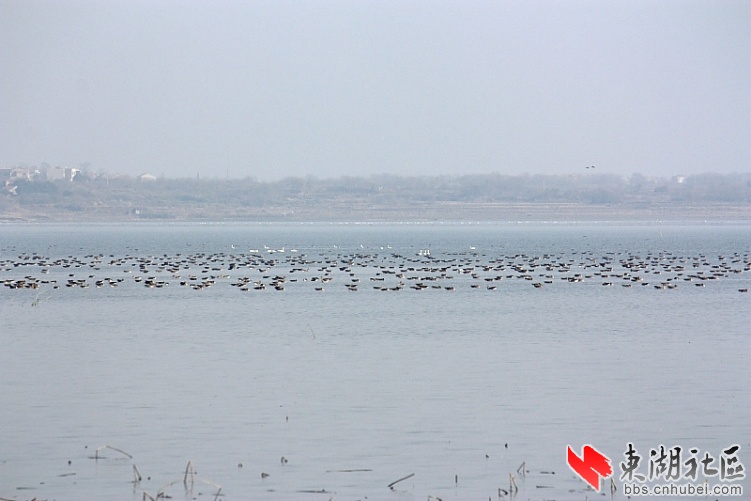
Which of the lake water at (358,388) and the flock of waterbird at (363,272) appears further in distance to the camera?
the flock of waterbird at (363,272)

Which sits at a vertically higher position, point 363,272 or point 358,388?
point 358,388

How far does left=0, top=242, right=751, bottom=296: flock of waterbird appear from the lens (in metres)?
40.5

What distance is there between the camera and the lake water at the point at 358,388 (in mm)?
12422

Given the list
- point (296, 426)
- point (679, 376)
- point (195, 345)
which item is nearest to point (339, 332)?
point (195, 345)

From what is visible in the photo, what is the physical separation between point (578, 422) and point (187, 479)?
569 cm

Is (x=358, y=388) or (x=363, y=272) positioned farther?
(x=363, y=272)

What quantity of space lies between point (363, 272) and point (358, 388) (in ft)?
101

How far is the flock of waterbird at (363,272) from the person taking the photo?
133ft

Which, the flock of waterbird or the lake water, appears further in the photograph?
the flock of waterbird

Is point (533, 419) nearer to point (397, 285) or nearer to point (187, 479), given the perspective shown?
point (187, 479)

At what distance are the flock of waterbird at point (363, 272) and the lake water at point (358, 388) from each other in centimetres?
366

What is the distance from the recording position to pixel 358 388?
17625 millimetres

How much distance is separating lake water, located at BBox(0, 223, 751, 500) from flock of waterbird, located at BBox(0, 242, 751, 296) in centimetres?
366

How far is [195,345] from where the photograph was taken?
77.1 ft
